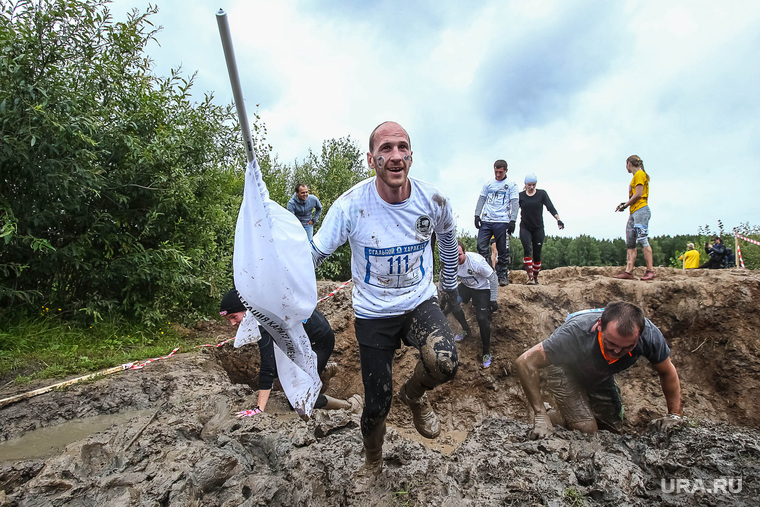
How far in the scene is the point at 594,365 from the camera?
12.6ft

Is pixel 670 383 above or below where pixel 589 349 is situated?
below

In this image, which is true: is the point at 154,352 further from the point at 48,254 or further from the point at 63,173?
the point at 63,173

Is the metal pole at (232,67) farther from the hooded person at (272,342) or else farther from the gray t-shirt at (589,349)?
the gray t-shirt at (589,349)

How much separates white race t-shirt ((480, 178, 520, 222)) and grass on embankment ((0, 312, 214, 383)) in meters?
5.49

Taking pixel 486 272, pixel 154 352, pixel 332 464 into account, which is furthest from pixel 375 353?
pixel 154 352

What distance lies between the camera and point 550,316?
747cm

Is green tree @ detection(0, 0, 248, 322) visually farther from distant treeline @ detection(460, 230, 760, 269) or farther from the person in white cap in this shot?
distant treeline @ detection(460, 230, 760, 269)

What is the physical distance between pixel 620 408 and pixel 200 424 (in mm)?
4077

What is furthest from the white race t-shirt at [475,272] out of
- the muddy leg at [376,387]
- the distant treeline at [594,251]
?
the distant treeline at [594,251]

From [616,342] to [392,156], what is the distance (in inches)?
88.6

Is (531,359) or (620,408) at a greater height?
(531,359)

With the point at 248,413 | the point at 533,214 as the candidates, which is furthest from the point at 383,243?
the point at 533,214

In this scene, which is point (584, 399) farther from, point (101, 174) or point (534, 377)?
point (101, 174)

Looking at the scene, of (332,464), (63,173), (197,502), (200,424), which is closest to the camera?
(197,502)
